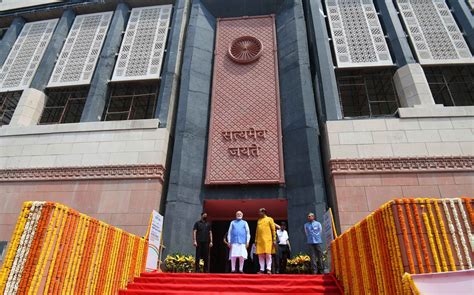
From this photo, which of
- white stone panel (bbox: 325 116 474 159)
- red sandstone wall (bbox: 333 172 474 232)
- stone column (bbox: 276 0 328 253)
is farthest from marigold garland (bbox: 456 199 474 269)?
white stone panel (bbox: 325 116 474 159)

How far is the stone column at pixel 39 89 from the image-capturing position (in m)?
13.4

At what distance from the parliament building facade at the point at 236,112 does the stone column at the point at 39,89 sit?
8 cm

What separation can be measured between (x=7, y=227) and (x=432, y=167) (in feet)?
47.9

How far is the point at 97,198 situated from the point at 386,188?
988 centimetres

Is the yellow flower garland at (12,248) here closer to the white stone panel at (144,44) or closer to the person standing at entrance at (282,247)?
the person standing at entrance at (282,247)

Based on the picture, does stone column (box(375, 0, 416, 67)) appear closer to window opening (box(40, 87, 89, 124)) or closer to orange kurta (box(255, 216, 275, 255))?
orange kurta (box(255, 216, 275, 255))

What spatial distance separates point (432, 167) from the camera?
997 cm

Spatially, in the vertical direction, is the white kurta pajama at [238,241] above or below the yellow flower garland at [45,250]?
above

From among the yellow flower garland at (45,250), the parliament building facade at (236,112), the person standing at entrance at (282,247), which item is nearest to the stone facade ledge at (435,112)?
the parliament building facade at (236,112)

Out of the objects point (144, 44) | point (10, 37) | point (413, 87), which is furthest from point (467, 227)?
point (10, 37)

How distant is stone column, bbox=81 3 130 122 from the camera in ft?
43.4

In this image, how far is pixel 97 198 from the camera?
36.0 ft

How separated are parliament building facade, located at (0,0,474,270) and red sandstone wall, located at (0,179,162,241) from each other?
43 millimetres

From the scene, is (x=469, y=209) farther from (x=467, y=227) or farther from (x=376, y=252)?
(x=376, y=252)
